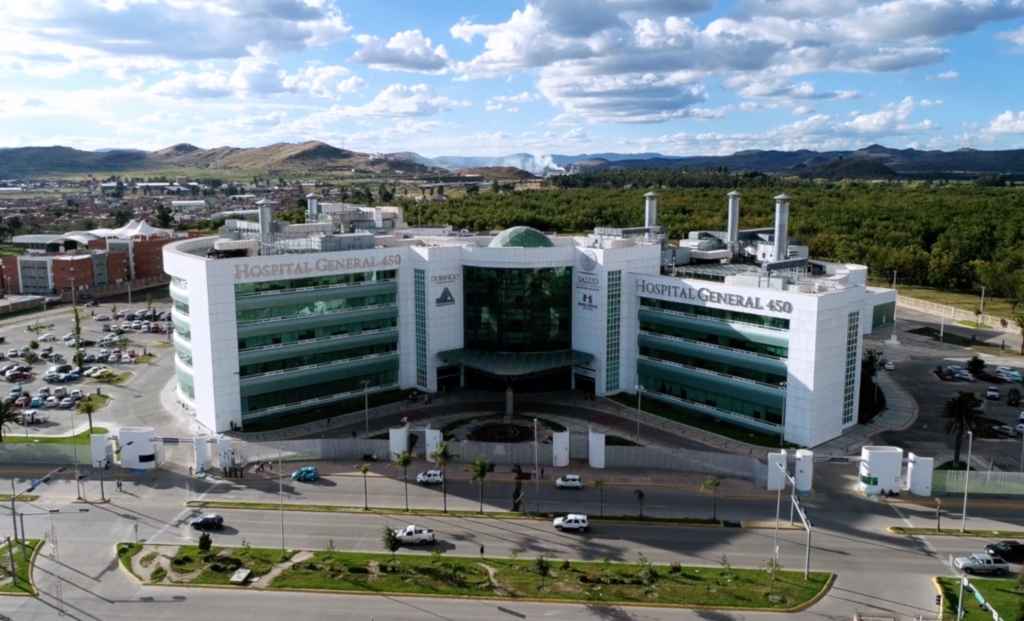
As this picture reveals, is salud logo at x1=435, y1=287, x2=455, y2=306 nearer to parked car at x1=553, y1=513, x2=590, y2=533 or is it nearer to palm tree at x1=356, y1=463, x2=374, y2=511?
palm tree at x1=356, y1=463, x2=374, y2=511

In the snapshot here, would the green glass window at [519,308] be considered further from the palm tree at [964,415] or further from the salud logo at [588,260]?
the palm tree at [964,415]

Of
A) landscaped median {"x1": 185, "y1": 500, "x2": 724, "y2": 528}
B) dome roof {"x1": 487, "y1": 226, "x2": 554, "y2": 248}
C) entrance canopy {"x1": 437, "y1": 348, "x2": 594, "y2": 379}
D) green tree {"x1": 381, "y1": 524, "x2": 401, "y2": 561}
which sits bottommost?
landscaped median {"x1": 185, "y1": 500, "x2": 724, "y2": 528}

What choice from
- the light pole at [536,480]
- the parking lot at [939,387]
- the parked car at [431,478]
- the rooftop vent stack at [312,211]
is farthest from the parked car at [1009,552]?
the rooftop vent stack at [312,211]

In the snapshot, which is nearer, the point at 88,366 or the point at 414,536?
the point at 414,536

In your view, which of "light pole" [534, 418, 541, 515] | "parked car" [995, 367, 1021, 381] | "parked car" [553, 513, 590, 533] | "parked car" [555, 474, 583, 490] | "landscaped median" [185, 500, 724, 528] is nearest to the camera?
"parked car" [553, 513, 590, 533]

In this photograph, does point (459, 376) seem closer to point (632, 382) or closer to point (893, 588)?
point (632, 382)

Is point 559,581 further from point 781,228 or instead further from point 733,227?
point 733,227

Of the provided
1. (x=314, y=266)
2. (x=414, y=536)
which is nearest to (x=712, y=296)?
(x=414, y=536)

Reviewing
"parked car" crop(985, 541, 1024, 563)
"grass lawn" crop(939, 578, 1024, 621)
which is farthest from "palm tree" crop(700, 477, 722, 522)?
"parked car" crop(985, 541, 1024, 563)
